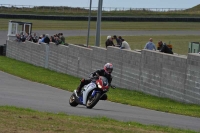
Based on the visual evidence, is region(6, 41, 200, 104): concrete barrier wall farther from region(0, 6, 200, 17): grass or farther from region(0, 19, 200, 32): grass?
region(0, 6, 200, 17): grass

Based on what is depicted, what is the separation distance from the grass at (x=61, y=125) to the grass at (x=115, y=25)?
188 feet

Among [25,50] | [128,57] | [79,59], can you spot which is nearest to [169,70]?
[128,57]

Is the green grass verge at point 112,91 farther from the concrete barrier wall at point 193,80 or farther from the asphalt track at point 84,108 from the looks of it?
the asphalt track at point 84,108

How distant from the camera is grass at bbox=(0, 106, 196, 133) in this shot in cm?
1108

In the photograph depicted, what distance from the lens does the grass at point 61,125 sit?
11.1m

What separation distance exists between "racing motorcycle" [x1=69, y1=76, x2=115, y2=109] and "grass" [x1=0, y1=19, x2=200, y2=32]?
52.0 m

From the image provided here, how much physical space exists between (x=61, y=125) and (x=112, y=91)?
14.6m

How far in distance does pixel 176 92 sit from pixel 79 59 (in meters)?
11.1

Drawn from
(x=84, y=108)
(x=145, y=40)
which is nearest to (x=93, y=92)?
(x=84, y=108)

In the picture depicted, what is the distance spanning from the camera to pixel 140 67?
26266 mm

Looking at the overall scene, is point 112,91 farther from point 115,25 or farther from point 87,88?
point 115,25

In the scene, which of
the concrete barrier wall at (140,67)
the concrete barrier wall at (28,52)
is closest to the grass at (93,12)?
the concrete barrier wall at (28,52)

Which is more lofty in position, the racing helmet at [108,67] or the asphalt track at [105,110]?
the racing helmet at [108,67]

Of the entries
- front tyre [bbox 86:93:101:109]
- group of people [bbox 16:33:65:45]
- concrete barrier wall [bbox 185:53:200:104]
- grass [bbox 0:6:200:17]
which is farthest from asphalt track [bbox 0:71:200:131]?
grass [bbox 0:6:200:17]
